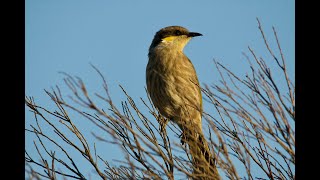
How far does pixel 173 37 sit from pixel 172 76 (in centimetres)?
108

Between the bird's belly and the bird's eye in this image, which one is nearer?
the bird's belly

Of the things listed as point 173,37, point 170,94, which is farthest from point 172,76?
point 173,37

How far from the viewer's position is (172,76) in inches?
247

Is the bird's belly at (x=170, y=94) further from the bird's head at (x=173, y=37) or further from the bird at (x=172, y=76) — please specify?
the bird's head at (x=173, y=37)

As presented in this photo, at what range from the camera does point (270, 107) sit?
3.04 metres

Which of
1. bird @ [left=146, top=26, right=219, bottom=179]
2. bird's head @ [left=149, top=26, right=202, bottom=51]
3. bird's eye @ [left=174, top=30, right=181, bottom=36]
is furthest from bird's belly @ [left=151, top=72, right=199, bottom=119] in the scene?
bird's eye @ [left=174, top=30, right=181, bottom=36]

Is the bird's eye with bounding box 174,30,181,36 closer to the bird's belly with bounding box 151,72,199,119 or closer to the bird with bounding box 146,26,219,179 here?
the bird with bounding box 146,26,219,179

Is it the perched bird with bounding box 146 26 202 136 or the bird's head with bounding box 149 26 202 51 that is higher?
the bird's head with bounding box 149 26 202 51

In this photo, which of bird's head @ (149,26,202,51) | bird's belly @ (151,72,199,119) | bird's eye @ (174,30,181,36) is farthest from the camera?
bird's eye @ (174,30,181,36)

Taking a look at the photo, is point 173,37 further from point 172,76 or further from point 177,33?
point 172,76

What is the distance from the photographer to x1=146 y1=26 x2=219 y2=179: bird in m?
6.00
